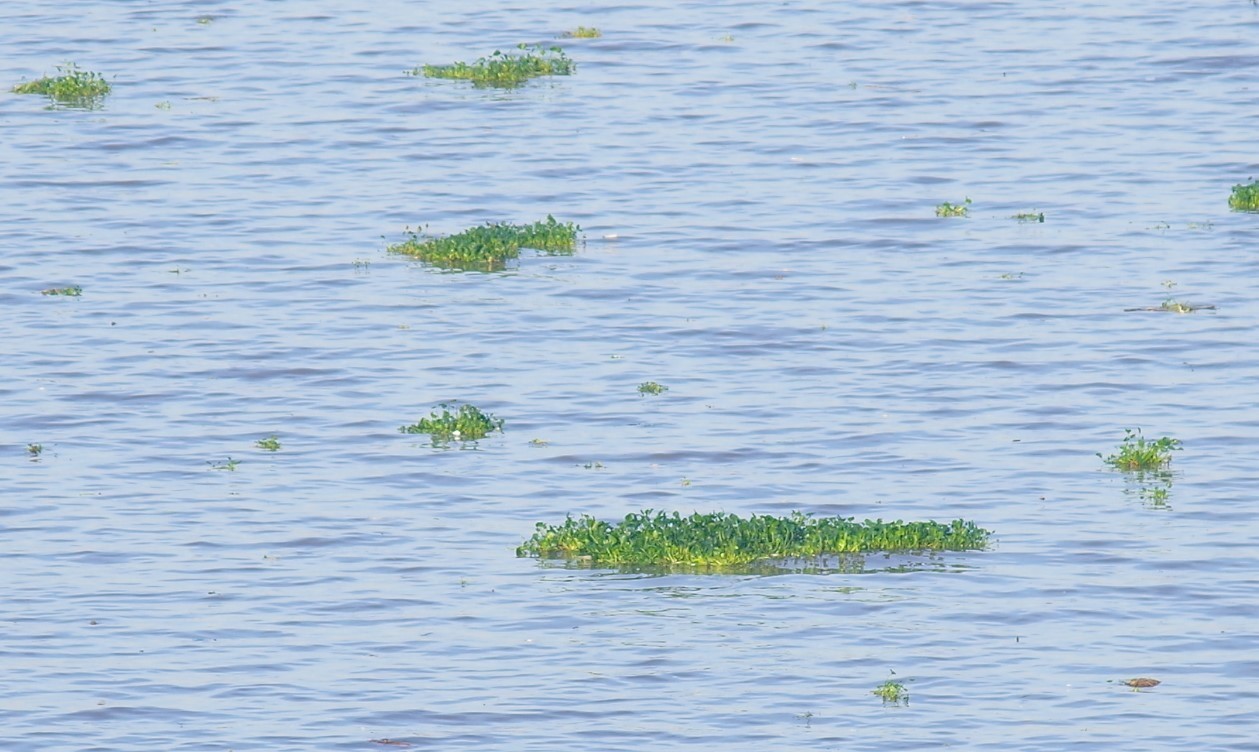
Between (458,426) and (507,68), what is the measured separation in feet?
57.2

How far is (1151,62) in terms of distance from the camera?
39.6 metres

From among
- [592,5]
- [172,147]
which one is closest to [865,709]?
[172,147]

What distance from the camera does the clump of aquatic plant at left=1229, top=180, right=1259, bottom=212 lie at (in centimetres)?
3016

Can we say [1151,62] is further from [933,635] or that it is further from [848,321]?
[933,635]

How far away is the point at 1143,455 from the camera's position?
70.1 feet

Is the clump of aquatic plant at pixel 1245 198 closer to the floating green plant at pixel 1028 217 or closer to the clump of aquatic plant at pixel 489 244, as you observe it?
the floating green plant at pixel 1028 217

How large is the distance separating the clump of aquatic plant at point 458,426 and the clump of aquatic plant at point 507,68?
56.2ft

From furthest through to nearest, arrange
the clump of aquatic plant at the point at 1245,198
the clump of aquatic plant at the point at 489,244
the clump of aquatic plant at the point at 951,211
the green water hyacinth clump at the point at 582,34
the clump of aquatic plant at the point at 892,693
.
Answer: the green water hyacinth clump at the point at 582,34
the clump of aquatic plant at the point at 951,211
the clump of aquatic plant at the point at 1245,198
the clump of aquatic plant at the point at 489,244
the clump of aquatic plant at the point at 892,693

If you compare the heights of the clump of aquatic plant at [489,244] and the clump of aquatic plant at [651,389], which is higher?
the clump of aquatic plant at [489,244]

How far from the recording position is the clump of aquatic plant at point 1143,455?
70.1 feet

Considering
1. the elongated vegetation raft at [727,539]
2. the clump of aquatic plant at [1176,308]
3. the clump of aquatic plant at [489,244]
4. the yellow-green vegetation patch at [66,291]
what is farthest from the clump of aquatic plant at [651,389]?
the yellow-green vegetation patch at [66,291]

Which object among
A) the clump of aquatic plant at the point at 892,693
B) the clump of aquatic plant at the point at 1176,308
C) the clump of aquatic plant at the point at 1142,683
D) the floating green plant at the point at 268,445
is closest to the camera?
the clump of aquatic plant at the point at 892,693

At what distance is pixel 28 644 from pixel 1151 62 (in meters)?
27.0

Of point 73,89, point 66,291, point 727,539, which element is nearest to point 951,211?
point 66,291
